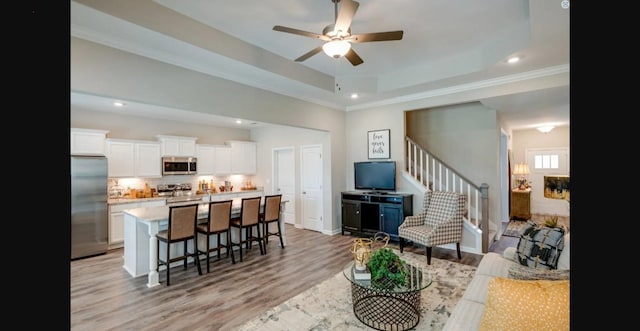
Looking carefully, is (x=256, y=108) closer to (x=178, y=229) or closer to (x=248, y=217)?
(x=248, y=217)

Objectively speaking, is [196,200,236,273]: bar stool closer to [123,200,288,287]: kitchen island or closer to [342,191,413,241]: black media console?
[123,200,288,287]: kitchen island

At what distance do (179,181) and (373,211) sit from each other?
4.32 meters

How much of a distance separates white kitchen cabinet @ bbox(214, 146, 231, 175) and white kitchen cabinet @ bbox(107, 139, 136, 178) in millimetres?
1775

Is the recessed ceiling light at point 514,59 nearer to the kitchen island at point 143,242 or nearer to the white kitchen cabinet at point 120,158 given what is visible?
the kitchen island at point 143,242

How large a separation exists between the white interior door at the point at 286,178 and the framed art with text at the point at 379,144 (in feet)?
6.26

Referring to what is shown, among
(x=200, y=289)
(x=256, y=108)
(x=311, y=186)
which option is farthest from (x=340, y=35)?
(x=311, y=186)

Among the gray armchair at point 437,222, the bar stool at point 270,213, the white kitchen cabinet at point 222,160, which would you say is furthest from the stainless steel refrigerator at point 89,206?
the gray armchair at point 437,222

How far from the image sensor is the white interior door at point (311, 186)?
6000 millimetres

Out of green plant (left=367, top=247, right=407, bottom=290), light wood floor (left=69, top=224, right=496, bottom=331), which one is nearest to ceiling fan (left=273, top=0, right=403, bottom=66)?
green plant (left=367, top=247, right=407, bottom=290)

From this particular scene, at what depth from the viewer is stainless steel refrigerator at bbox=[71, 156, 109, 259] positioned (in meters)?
4.43

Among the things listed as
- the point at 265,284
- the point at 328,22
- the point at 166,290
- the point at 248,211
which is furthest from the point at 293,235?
the point at 328,22

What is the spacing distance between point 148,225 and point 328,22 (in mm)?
3163
